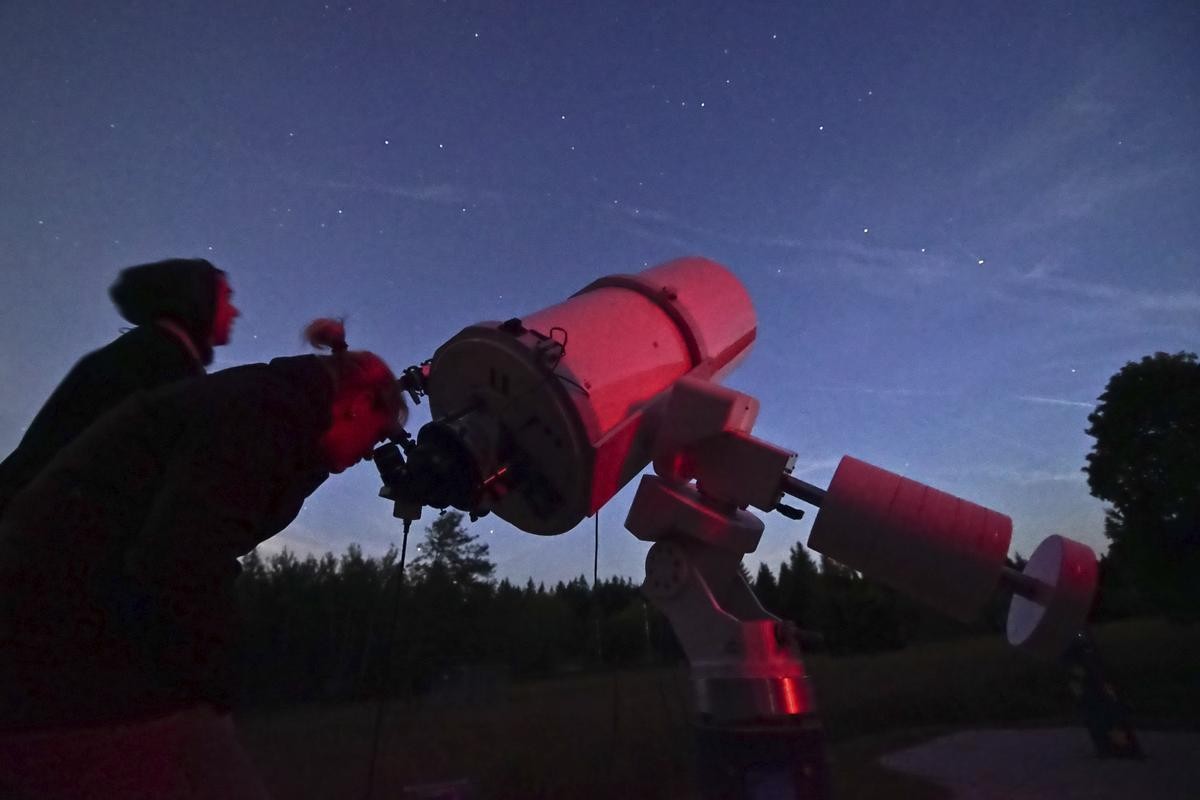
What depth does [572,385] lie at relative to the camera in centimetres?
196

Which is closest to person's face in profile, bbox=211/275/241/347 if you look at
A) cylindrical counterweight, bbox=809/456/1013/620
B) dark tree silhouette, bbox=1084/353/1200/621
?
cylindrical counterweight, bbox=809/456/1013/620

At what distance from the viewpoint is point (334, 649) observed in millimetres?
8727

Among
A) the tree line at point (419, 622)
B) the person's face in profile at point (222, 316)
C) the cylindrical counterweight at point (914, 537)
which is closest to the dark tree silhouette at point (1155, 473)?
the tree line at point (419, 622)

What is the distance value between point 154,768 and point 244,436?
473mm

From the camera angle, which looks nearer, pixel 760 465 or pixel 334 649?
pixel 760 465

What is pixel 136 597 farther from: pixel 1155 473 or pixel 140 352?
pixel 1155 473

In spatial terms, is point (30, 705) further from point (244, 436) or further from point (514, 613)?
point (514, 613)

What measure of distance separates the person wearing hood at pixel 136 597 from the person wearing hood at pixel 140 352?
0.16 meters

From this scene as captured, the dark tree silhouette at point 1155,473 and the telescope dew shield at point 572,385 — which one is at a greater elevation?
the dark tree silhouette at point 1155,473

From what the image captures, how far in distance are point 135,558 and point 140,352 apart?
497mm

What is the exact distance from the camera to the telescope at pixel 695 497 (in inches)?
73.7

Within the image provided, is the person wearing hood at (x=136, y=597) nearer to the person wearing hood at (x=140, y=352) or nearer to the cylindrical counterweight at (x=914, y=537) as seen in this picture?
the person wearing hood at (x=140, y=352)

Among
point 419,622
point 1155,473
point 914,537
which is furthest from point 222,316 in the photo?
point 1155,473

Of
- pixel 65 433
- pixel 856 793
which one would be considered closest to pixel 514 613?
pixel 856 793
